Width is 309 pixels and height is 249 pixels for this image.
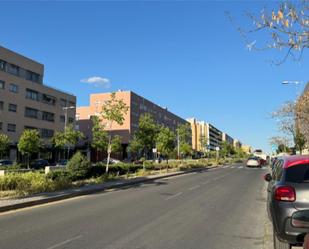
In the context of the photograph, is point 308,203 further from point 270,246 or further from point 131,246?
point 131,246

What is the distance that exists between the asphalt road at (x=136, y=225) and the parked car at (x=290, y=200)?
168 centimetres

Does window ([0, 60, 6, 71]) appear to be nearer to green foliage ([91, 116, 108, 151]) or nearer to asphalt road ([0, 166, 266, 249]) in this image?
green foliage ([91, 116, 108, 151])

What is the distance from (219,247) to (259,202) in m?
8.88

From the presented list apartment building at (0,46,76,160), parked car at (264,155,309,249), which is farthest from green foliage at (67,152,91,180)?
apartment building at (0,46,76,160)

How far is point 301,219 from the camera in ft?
22.4

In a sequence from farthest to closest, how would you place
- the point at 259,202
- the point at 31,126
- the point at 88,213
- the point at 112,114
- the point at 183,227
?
the point at 31,126 → the point at 112,114 → the point at 259,202 → the point at 88,213 → the point at 183,227

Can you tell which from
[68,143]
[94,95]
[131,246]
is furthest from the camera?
[94,95]

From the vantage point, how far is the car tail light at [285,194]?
278 inches

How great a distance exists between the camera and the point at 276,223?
7152mm

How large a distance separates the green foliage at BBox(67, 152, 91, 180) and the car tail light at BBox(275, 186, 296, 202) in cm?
1940

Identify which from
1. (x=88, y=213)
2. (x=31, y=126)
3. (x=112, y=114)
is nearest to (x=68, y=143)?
(x=31, y=126)

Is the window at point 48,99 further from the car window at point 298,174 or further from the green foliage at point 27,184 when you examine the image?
the car window at point 298,174

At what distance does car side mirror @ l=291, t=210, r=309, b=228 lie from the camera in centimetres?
681

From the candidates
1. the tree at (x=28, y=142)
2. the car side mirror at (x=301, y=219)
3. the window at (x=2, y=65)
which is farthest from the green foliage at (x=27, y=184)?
the window at (x=2, y=65)
